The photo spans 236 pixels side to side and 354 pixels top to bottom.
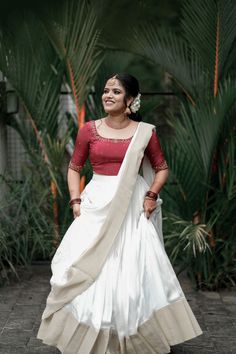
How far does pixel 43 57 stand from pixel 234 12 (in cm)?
180

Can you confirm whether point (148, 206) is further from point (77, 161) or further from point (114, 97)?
point (114, 97)

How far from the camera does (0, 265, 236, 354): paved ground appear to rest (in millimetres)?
3531

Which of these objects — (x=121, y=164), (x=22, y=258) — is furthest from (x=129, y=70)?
(x=121, y=164)

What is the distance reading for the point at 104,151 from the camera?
10.6 feet

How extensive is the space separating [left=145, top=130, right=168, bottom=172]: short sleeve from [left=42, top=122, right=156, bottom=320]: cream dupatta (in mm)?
81

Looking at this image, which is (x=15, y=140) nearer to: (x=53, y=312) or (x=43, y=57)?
(x=43, y=57)

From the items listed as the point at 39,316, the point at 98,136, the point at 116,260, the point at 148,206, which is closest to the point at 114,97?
the point at 98,136

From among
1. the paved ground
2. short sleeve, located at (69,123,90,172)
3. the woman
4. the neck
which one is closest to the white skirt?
the woman

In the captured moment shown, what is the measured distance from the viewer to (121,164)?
10.7 feet

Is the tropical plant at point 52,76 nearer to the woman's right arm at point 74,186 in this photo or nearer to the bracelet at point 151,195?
the woman's right arm at point 74,186

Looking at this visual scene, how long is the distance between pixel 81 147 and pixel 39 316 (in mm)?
1531

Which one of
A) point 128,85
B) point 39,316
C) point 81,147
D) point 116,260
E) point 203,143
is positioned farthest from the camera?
point 203,143

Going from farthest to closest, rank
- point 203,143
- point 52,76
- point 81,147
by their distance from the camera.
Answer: point 52,76 → point 203,143 → point 81,147

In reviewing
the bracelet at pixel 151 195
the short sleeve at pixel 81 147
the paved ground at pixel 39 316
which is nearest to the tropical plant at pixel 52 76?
the paved ground at pixel 39 316
